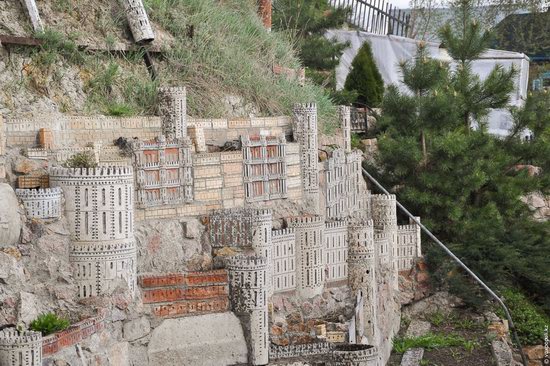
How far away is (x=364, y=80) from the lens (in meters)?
45.5

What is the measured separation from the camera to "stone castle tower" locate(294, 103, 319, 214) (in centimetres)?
3238

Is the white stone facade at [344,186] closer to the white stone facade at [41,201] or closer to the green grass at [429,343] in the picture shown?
the green grass at [429,343]

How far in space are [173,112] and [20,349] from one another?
315 inches

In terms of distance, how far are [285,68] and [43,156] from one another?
11.2m

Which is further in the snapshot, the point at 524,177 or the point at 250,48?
the point at 524,177

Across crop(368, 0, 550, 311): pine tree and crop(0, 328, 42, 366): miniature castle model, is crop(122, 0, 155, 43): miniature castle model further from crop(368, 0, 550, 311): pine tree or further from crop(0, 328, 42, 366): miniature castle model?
crop(368, 0, 550, 311): pine tree

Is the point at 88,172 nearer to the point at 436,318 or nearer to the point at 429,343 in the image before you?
the point at 429,343

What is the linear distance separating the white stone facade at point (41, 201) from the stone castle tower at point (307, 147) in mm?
8238

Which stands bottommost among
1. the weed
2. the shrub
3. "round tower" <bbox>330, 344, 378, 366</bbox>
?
the weed

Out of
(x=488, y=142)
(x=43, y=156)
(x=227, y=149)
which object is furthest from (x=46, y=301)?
(x=488, y=142)

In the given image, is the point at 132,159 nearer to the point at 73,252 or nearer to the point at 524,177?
the point at 73,252

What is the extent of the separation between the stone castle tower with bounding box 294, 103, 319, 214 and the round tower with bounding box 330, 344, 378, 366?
4220 millimetres

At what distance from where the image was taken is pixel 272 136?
31578mm

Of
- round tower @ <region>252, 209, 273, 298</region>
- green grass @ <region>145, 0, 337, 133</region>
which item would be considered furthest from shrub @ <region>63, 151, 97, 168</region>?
green grass @ <region>145, 0, 337, 133</region>
